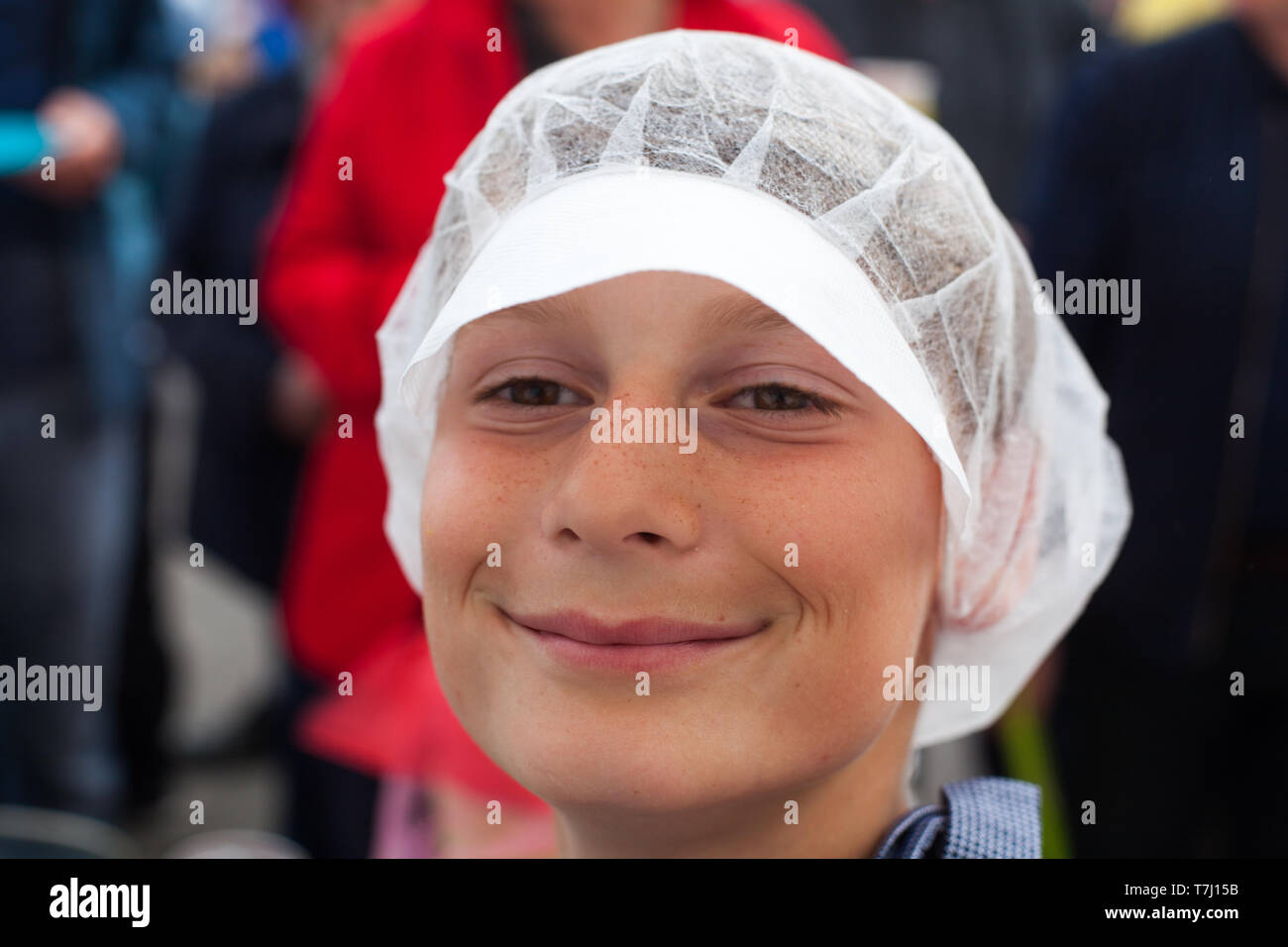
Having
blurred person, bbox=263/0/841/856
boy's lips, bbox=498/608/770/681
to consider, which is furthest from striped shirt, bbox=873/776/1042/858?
blurred person, bbox=263/0/841/856

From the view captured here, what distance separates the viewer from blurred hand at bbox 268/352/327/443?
272 centimetres

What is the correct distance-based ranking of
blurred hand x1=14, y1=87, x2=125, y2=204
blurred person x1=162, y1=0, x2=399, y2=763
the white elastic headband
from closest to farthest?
1. the white elastic headband
2. blurred hand x1=14, y1=87, x2=125, y2=204
3. blurred person x1=162, y1=0, x2=399, y2=763

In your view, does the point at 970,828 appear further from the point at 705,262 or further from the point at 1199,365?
the point at 1199,365

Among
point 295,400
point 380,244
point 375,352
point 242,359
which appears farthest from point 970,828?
point 242,359

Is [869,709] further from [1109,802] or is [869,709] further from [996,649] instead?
[1109,802]

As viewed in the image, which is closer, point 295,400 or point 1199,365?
point 1199,365

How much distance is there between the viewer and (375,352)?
1.88 m

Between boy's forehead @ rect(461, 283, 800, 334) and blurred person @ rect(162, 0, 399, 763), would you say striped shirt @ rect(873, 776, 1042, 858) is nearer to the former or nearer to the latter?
boy's forehead @ rect(461, 283, 800, 334)

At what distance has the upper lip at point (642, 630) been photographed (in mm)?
1067

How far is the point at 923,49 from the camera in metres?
2.78

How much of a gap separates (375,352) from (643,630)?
3.07 feet

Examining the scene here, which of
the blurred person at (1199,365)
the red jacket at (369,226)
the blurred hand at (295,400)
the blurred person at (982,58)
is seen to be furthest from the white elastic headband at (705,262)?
the blurred hand at (295,400)

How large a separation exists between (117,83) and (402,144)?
1228mm
